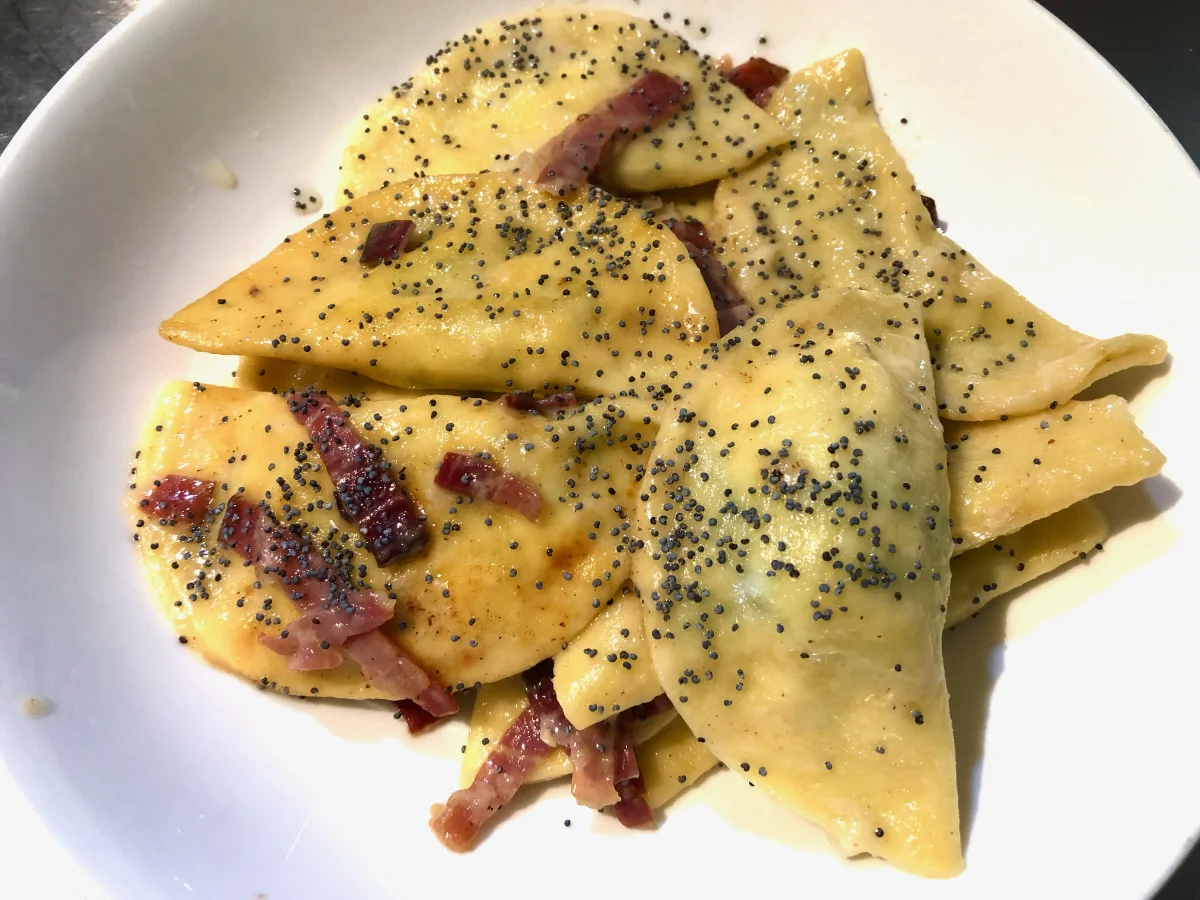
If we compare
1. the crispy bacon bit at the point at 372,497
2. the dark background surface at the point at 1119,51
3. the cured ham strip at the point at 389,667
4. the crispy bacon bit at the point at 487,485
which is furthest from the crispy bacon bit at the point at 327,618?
the dark background surface at the point at 1119,51

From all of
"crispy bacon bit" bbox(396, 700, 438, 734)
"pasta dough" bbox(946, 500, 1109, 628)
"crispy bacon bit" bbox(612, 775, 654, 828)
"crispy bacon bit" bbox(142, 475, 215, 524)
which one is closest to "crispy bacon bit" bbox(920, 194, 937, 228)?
"pasta dough" bbox(946, 500, 1109, 628)

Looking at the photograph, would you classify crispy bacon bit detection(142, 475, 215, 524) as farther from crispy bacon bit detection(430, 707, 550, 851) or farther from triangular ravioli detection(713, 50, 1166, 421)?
triangular ravioli detection(713, 50, 1166, 421)

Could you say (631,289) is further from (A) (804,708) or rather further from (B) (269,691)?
(B) (269,691)

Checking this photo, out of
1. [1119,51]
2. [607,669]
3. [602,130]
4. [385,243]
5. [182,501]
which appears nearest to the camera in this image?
[607,669]

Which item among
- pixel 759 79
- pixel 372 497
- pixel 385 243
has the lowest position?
pixel 372 497

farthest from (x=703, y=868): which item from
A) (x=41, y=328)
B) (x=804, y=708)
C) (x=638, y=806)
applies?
(x=41, y=328)

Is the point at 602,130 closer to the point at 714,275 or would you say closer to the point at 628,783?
the point at 714,275

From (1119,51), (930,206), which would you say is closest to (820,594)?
(930,206)

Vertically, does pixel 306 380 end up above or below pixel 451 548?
above
